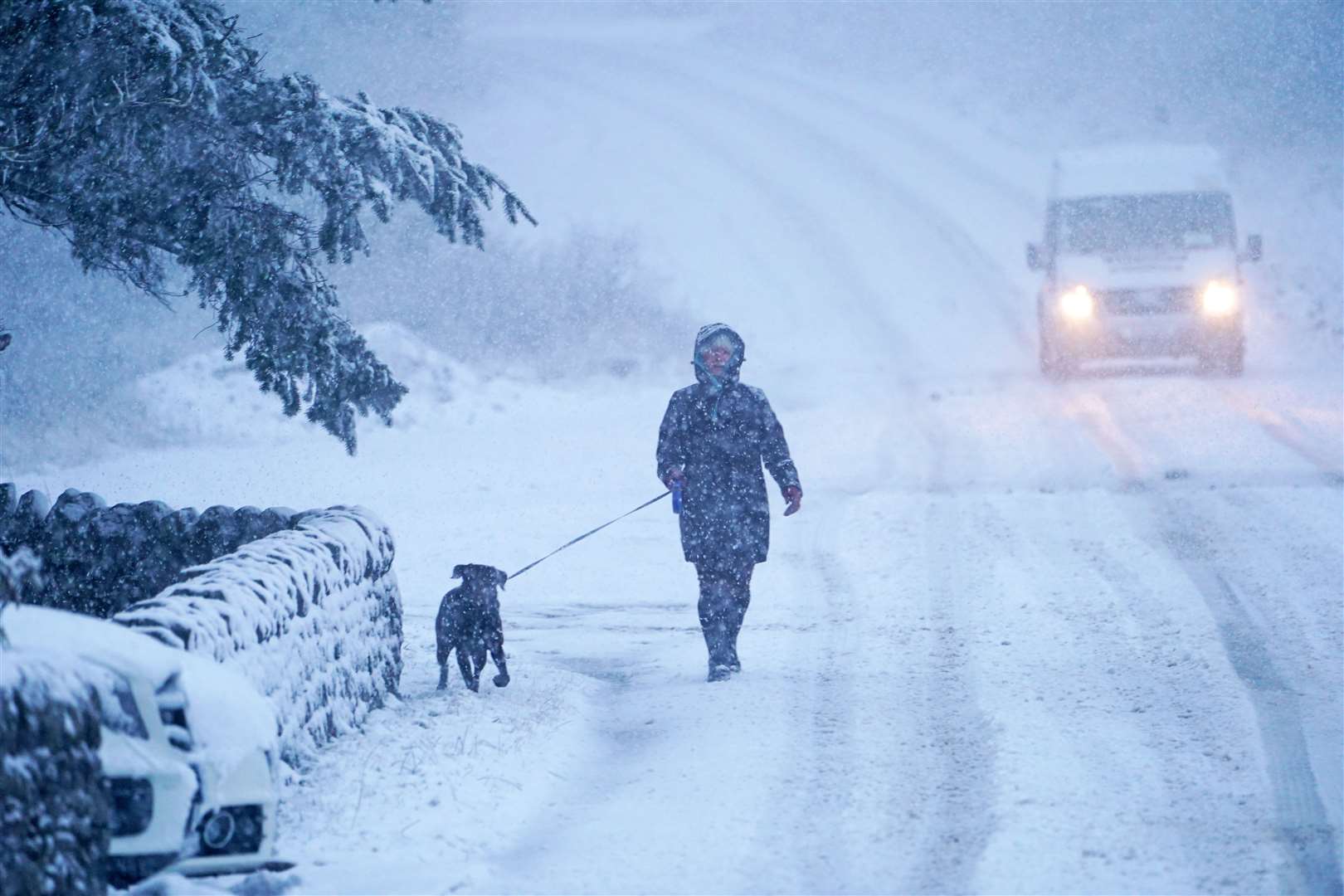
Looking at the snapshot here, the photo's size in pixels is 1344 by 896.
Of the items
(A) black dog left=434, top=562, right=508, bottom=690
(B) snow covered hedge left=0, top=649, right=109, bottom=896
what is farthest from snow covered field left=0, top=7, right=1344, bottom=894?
(B) snow covered hedge left=0, top=649, right=109, bottom=896

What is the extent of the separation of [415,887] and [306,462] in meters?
13.4

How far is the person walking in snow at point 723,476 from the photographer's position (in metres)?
7.45

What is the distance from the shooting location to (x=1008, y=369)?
73.2 ft

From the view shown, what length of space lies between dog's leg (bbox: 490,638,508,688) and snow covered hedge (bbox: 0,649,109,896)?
3.61m

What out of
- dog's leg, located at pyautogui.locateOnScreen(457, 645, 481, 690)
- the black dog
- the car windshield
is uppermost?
the car windshield

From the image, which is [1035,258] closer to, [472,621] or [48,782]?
[472,621]

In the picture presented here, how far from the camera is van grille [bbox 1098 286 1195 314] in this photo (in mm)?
18266

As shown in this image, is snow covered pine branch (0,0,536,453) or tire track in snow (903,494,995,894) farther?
snow covered pine branch (0,0,536,453)

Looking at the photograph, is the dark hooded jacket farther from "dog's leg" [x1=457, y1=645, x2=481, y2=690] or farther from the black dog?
Answer: "dog's leg" [x1=457, y1=645, x2=481, y2=690]

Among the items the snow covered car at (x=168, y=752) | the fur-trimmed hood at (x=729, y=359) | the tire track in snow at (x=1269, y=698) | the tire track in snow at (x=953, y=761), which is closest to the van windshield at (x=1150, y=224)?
the tire track in snow at (x=1269, y=698)

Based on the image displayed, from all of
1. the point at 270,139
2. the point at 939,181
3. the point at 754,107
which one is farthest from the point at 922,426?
the point at 754,107

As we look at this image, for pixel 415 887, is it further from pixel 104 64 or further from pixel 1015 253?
pixel 1015 253

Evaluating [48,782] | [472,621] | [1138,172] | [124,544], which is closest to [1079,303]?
[1138,172]

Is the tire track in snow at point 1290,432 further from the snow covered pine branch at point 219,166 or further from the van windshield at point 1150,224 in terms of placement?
the snow covered pine branch at point 219,166
